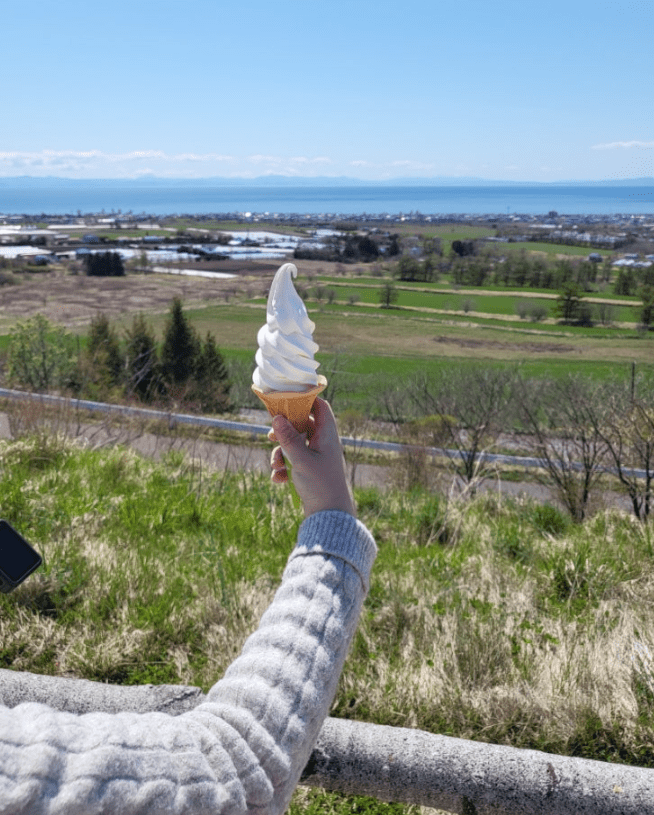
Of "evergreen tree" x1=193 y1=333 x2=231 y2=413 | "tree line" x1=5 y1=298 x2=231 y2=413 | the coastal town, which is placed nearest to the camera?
"tree line" x1=5 y1=298 x2=231 y2=413

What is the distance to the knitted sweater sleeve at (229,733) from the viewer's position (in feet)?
2.89

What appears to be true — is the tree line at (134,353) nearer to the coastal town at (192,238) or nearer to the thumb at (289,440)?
the thumb at (289,440)

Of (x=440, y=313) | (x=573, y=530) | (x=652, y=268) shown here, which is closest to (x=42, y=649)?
(x=573, y=530)

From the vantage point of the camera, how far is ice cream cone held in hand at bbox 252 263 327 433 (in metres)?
1.92

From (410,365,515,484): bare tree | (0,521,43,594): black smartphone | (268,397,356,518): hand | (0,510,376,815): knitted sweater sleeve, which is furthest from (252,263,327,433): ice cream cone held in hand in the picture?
(410,365,515,484): bare tree

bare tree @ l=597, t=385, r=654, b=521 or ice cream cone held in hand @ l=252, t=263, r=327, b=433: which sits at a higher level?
ice cream cone held in hand @ l=252, t=263, r=327, b=433

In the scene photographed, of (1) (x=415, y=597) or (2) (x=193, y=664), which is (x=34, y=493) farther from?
(1) (x=415, y=597)

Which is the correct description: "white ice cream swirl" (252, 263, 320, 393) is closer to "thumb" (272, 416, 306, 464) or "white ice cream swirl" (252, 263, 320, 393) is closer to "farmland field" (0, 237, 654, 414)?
"thumb" (272, 416, 306, 464)

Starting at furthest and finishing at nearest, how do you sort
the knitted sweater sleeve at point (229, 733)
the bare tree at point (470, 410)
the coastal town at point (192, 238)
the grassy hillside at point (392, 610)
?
1. the coastal town at point (192, 238)
2. the bare tree at point (470, 410)
3. the grassy hillside at point (392, 610)
4. the knitted sweater sleeve at point (229, 733)

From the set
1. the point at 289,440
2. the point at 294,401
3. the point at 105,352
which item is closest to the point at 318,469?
the point at 289,440

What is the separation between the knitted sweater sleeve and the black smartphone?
791 millimetres

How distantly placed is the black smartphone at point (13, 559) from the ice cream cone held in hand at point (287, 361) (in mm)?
734

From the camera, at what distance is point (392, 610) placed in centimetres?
330

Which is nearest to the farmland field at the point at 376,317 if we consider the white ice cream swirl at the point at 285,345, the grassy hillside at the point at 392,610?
the grassy hillside at the point at 392,610
